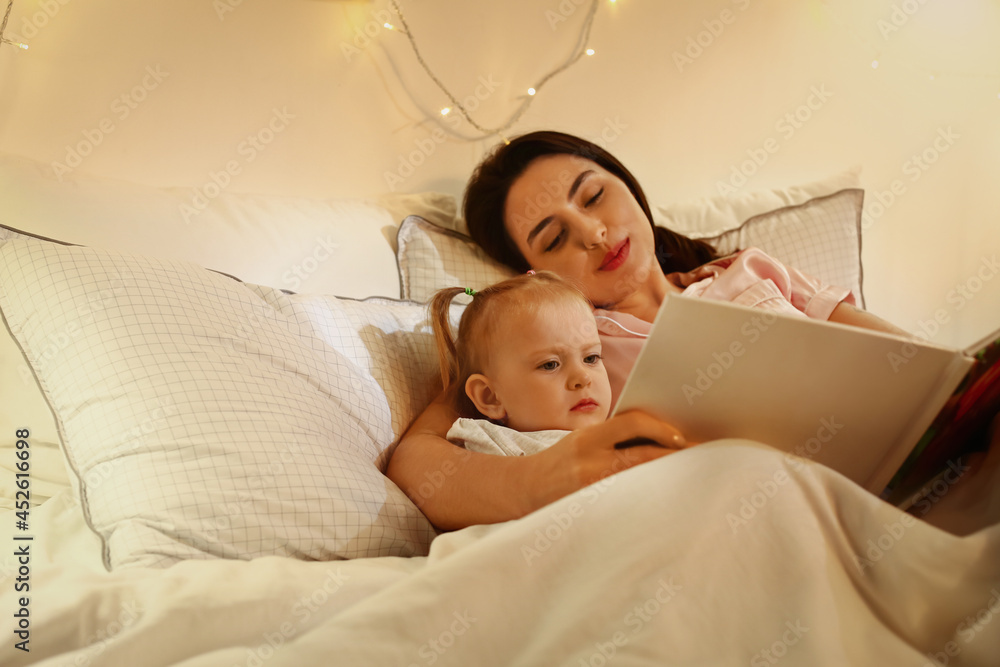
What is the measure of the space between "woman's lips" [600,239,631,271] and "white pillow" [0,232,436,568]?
0.63 meters

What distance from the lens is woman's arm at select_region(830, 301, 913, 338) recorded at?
1247 mm

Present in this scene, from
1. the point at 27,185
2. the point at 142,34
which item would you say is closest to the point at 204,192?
the point at 27,185

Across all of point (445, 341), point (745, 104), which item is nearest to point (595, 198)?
point (445, 341)

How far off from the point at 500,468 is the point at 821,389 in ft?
1.30

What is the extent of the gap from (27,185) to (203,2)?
612mm

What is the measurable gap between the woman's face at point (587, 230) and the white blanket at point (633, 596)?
75cm

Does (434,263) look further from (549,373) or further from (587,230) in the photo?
(549,373)

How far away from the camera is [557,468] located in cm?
79

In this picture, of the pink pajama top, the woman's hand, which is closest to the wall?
the pink pajama top

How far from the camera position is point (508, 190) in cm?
150

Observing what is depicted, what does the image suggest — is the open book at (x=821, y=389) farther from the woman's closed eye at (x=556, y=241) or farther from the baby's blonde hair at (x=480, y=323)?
the woman's closed eye at (x=556, y=241)

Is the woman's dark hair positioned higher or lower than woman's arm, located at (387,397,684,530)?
higher

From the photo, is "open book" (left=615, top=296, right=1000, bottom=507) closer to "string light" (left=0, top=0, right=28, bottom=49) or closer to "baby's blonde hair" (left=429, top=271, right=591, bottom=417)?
"baby's blonde hair" (left=429, top=271, right=591, bottom=417)

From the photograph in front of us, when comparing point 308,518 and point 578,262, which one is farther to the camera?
point 578,262
